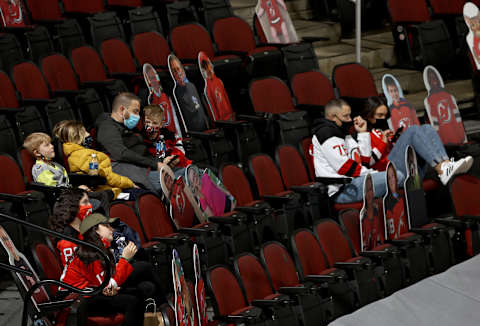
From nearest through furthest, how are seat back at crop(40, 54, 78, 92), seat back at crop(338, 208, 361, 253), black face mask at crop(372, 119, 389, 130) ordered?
seat back at crop(338, 208, 361, 253) < seat back at crop(40, 54, 78, 92) < black face mask at crop(372, 119, 389, 130)

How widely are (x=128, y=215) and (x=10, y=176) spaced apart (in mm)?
331

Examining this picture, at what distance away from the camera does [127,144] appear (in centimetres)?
225

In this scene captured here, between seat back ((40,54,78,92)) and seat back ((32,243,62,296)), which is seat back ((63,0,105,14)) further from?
seat back ((32,243,62,296))

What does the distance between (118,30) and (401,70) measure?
116 cm

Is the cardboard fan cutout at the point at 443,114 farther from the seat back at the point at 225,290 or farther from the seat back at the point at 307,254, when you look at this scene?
the seat back at the point at 225,290

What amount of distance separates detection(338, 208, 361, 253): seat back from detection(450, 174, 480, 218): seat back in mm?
313

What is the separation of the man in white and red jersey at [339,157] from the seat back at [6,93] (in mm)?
880

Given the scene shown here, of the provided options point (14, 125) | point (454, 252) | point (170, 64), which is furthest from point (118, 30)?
point (454, 252)

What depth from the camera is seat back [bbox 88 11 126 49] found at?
2770mm

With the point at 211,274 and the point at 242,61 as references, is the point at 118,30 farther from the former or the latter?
the point at 211,274

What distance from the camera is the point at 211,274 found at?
1.74m

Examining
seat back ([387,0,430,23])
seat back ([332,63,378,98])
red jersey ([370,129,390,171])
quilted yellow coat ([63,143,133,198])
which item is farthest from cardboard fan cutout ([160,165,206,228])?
seat back ([387,0,430,23])

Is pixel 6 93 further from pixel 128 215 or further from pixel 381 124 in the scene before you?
pixel 381 124

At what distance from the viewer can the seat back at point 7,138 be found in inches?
86.5
